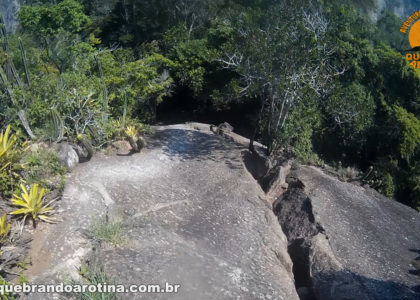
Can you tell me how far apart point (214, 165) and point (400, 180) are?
8113 mm

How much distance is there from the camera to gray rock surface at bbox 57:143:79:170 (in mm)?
8755

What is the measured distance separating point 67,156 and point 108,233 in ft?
9.27

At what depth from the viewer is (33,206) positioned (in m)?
6.93

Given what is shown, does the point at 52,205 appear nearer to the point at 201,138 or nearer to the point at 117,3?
the point at 201,138

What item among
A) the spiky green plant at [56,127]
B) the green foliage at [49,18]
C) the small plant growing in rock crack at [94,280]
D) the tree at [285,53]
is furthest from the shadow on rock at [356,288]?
the green foliage at [49,18]

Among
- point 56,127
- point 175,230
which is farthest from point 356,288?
point 56,127

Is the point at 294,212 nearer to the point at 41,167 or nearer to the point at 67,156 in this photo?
the point at 67,156

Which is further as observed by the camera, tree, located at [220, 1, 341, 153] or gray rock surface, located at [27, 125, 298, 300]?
tree, located at [220, 1, 341, 153]

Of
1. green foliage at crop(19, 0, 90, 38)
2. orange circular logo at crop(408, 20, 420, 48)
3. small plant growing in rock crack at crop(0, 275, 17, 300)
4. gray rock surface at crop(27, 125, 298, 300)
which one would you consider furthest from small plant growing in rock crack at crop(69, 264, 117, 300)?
orange circular logo at crop(408, 20, 420, 48)

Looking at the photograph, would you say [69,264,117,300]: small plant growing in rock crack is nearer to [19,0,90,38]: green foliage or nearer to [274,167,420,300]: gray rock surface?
[274,167,420,300]: gray rock surface

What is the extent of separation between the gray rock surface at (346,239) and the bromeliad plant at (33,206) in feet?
15.3

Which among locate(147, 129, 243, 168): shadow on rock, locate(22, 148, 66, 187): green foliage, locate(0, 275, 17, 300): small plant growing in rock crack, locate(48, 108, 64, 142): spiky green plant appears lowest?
locate(0, 275, 17, 300): small plant growing in rock crack

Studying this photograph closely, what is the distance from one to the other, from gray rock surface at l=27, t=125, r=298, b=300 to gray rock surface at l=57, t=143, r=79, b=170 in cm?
24

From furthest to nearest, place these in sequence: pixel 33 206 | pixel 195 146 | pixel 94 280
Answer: pixel 195 146, pixel 33 206, pixel 94 280
